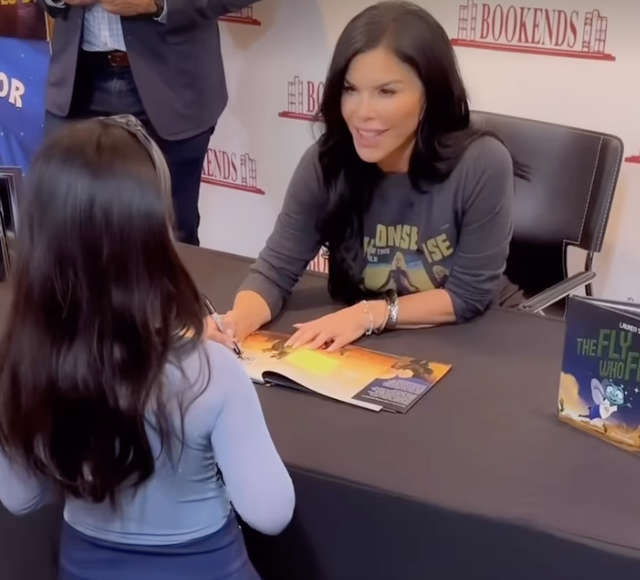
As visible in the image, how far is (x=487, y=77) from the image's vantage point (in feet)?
7.55

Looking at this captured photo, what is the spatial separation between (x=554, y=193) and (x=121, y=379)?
1299 mm

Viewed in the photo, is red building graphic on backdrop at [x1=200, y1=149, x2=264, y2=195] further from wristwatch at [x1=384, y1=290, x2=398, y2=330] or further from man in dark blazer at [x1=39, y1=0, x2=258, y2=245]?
wristwatch at [x1=384, y1=290, x2=398, y2=330]

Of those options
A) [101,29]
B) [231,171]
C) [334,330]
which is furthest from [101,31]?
[334,330]

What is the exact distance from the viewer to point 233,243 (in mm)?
2934

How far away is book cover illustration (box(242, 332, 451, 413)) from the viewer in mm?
1233

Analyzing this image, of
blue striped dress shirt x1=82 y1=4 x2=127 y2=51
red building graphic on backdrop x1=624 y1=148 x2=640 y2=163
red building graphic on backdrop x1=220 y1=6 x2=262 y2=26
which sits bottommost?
red building graphic on backdrop x1=624 y1=148 x2=640 y2=163

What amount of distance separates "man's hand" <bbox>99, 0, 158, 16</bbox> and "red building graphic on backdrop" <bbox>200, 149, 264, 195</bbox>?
84cm

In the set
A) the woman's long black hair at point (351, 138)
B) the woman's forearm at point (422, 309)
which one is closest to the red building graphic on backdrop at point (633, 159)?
the woman's long black hair at point (351, 138)

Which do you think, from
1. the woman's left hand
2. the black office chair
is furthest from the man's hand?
the woman's left hand

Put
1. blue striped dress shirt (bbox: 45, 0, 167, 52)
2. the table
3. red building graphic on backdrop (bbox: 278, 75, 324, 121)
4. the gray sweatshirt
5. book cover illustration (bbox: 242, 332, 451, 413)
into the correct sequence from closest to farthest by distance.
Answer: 1. the table
2. book cover illustration (bbox: 242, 332, 451, 413)
3. the gray sweatshirt
4. blue striped dress shirt (bbox: 45, 0, 167, 52)
5. red building graphic on backdrop (bbox: 278, 75, 324, 121)

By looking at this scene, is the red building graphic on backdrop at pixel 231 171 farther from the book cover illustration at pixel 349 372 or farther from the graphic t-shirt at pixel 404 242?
the book cover illustration at pixel 349 372

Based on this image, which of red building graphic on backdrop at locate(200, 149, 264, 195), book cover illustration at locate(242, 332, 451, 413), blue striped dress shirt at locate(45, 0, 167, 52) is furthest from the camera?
red building graphic on backdrop at locate(200, 149, 264, 195)

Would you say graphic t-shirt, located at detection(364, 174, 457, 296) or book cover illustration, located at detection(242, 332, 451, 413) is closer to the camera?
book cover illustration, located at detection(242, 332, 451, 413)

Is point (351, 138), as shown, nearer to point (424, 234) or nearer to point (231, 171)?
point (424, 234)
